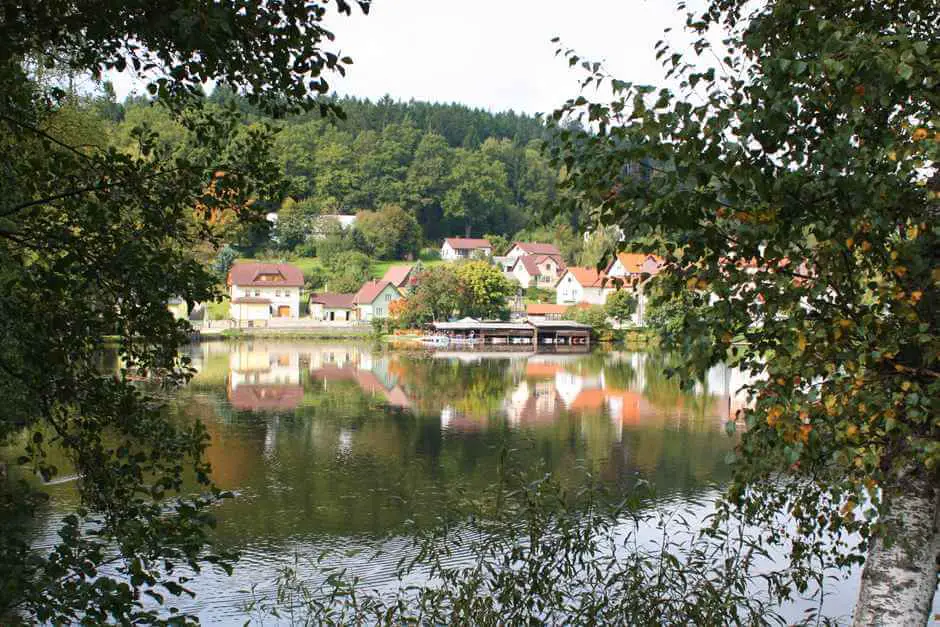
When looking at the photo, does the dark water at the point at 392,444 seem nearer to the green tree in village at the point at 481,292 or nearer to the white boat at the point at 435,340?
the white boat at the point at 435,340

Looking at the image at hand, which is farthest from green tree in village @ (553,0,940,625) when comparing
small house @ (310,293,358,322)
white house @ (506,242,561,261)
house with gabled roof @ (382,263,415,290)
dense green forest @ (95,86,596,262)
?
dense green forest @ (95,86,596,262)

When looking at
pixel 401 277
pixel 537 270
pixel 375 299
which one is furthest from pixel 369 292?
pixel 537 270

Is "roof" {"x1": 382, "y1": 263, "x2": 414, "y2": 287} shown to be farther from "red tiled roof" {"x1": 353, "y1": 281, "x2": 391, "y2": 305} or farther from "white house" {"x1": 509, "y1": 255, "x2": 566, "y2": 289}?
"white house" {"x1": 509, "y1": 255, "x2": 566, "y2": 289}

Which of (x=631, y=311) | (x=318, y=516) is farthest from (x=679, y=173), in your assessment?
(x=631, y=311)

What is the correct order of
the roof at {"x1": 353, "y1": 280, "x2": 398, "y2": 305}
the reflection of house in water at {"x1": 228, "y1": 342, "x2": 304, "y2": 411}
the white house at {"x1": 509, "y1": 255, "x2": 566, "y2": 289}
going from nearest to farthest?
the reflection of house in water at {"x1": 228, "y1": 342, "x2": 304, "y2": 411}, the roof at {"x1": 353, "y1": 280, "x2": 398, "y2": 305}, the white house at {"x1": 509, "y1": 255, "x2": 566, "y2": 289}

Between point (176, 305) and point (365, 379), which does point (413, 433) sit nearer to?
point (176, 305)

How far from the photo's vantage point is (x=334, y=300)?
228 ft

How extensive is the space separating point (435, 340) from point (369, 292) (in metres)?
13.1

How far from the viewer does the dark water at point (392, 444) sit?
11557mm

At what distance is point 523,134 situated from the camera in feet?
458

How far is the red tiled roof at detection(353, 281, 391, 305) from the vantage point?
68312 mm

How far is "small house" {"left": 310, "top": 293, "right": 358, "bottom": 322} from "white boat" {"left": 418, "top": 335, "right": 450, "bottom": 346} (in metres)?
11.4

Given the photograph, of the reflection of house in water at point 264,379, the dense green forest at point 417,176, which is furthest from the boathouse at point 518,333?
the dense green forest at point 417,176

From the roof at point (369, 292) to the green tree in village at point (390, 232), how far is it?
16180 millimetres
